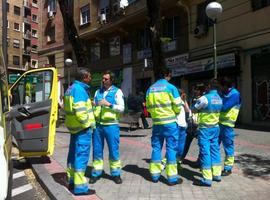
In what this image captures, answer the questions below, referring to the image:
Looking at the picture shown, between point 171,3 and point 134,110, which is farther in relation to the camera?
point 171,3

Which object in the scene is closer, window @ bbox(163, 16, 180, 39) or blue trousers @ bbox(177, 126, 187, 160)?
blue trousers @ bbox(177, 126, 187, 160)

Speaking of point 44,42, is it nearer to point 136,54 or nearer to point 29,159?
point 136,54

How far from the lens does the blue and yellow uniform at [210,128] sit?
7.63m

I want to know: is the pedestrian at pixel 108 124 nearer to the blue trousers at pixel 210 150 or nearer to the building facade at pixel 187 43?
the blue trousers at pixel 210 150

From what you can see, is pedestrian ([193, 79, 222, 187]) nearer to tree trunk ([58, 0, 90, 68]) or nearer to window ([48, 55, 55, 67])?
tree trunk ([58, 0, 90, 68])

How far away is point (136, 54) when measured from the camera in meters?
29.0

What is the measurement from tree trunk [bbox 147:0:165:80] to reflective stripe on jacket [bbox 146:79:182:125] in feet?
25.7

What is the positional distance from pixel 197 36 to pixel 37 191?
53.6 ft

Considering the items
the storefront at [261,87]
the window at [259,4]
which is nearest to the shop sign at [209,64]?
the storefront at [261,87]

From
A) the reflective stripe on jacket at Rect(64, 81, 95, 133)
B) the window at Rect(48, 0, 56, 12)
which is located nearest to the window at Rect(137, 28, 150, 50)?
the window at Rect(48, 0, 56, 12)

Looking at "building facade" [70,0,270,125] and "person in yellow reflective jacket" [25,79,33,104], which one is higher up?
"building facade" [70,0,270,125]

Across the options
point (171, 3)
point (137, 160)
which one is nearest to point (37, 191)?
point (137, 160)

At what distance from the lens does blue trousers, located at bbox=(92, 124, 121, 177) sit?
24.8ft

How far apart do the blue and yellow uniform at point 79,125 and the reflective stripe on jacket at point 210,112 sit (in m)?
1.88
